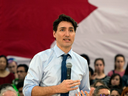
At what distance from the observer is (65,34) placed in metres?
1.94

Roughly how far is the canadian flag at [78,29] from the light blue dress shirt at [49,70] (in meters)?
3.64

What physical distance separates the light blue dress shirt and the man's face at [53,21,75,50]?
94mm

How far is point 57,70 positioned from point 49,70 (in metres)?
0.07

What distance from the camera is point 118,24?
18.9ft

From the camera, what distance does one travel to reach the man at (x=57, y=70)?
180 centimetres

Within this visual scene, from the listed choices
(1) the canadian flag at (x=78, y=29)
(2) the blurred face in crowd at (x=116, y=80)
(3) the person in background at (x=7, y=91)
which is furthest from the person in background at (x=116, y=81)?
(3) the person in background at (x=7, y=91)

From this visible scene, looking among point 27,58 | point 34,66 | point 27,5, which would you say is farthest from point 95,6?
point 34,66

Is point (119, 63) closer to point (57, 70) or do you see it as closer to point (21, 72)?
point (21, 72)

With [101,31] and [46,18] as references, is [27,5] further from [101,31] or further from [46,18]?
[101,31]

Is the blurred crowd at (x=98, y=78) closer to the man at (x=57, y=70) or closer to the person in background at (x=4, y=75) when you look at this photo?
the person in background at (x=4, y=75)

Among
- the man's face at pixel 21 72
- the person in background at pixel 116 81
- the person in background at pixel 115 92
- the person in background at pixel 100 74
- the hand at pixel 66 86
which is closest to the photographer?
the hand at pixel 66 86

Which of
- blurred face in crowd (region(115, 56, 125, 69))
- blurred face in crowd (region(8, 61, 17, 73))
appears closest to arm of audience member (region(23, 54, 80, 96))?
blurred face in crowd (region(115, 56, 125, 69))

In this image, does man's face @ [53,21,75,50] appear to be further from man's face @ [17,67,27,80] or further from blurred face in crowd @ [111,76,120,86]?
man's face @ [17,67,27,80]

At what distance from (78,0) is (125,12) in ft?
4.29
